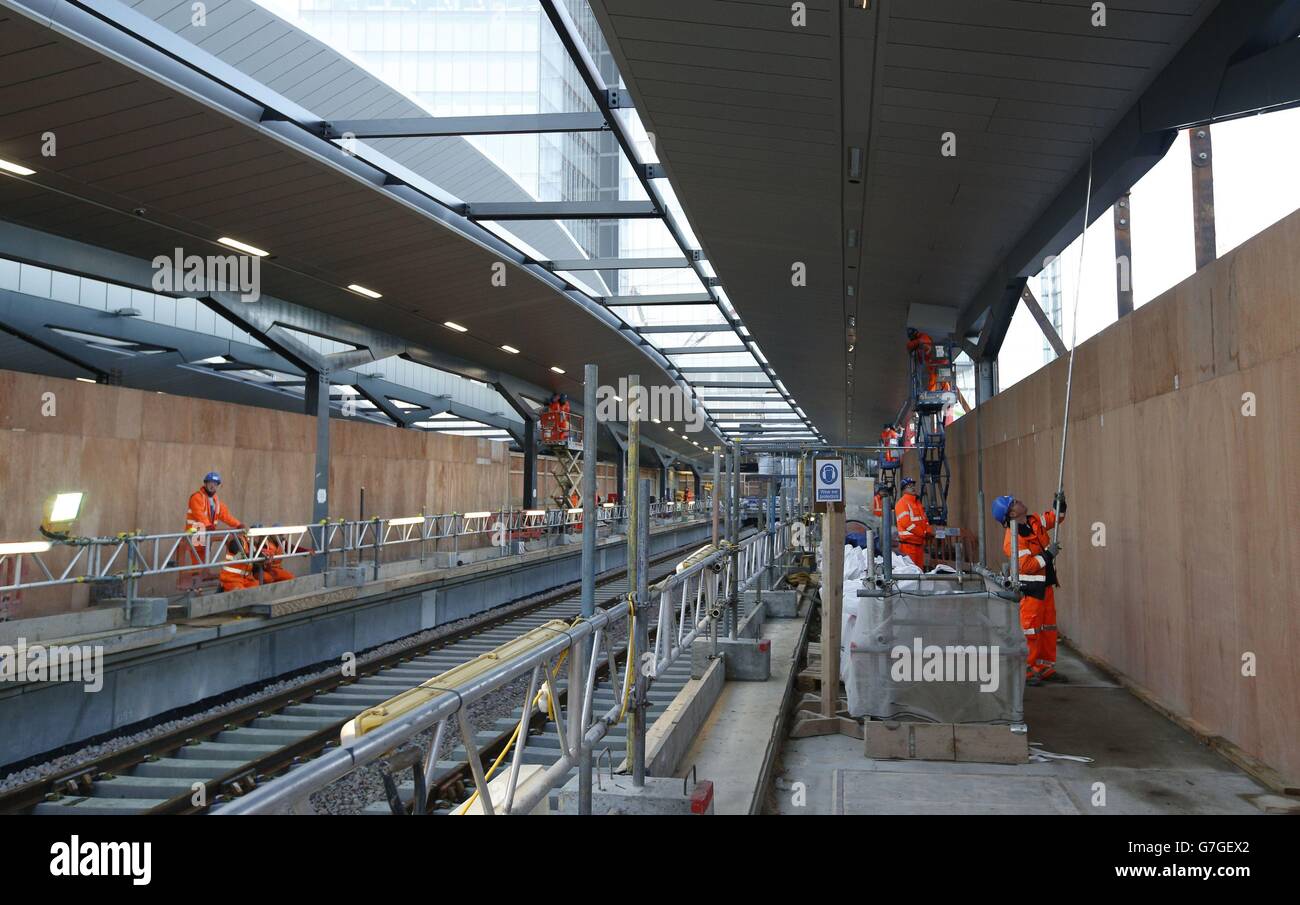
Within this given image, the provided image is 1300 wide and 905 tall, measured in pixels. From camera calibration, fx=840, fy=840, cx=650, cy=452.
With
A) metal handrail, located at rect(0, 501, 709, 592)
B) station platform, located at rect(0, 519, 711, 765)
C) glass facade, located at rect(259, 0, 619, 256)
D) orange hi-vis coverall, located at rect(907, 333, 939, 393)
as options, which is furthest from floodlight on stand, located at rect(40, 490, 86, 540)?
orange hi-vis coverall, located at rect(907, 333, 939, 393)

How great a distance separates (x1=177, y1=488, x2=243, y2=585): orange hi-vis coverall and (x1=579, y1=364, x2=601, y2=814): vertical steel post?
27.3 feet

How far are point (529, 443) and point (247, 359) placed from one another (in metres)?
8.82

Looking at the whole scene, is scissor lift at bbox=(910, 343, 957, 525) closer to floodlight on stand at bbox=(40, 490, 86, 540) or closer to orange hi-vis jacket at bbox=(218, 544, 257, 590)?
orange hi-vis jacket at bbox=(218, 544, 257, 590)

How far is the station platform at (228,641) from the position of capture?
8.43m

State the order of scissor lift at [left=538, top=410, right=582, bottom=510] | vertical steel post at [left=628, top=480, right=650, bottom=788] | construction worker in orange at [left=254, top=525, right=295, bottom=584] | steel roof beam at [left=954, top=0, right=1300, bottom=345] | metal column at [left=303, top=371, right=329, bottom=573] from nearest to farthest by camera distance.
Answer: vertical steel post at [left=628, top=480, right=650, bottom=788]
steel roof beam at [left=954, top=0, right=1300, bottom=345]
construction worker in orange at [left=254, top=525, right=295, bottom=584]
metal column at [left=303, top=371, right=329, bottom=573]
scissor lift at [left=538, top=410, right=582, bottom=510]

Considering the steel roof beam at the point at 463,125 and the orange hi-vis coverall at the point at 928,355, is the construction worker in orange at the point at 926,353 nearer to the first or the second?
the orange hi-vis coverall at the point at 928,355

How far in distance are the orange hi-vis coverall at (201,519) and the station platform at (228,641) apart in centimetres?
→ 92

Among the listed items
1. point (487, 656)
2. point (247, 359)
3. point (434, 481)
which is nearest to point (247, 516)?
point (434, 481)

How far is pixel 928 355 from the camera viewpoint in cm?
1633

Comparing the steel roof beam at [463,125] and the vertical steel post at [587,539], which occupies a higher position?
the steel roof beam at [463,125]

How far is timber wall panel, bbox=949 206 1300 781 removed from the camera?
213 inches

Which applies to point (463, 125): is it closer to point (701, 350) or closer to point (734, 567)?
point (734, 567)

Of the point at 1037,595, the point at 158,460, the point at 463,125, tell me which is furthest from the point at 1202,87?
the point at 158,460

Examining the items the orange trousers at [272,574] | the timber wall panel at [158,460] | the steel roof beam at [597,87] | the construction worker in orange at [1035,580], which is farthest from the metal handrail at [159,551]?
the construction worker in orange at [1035,580]
